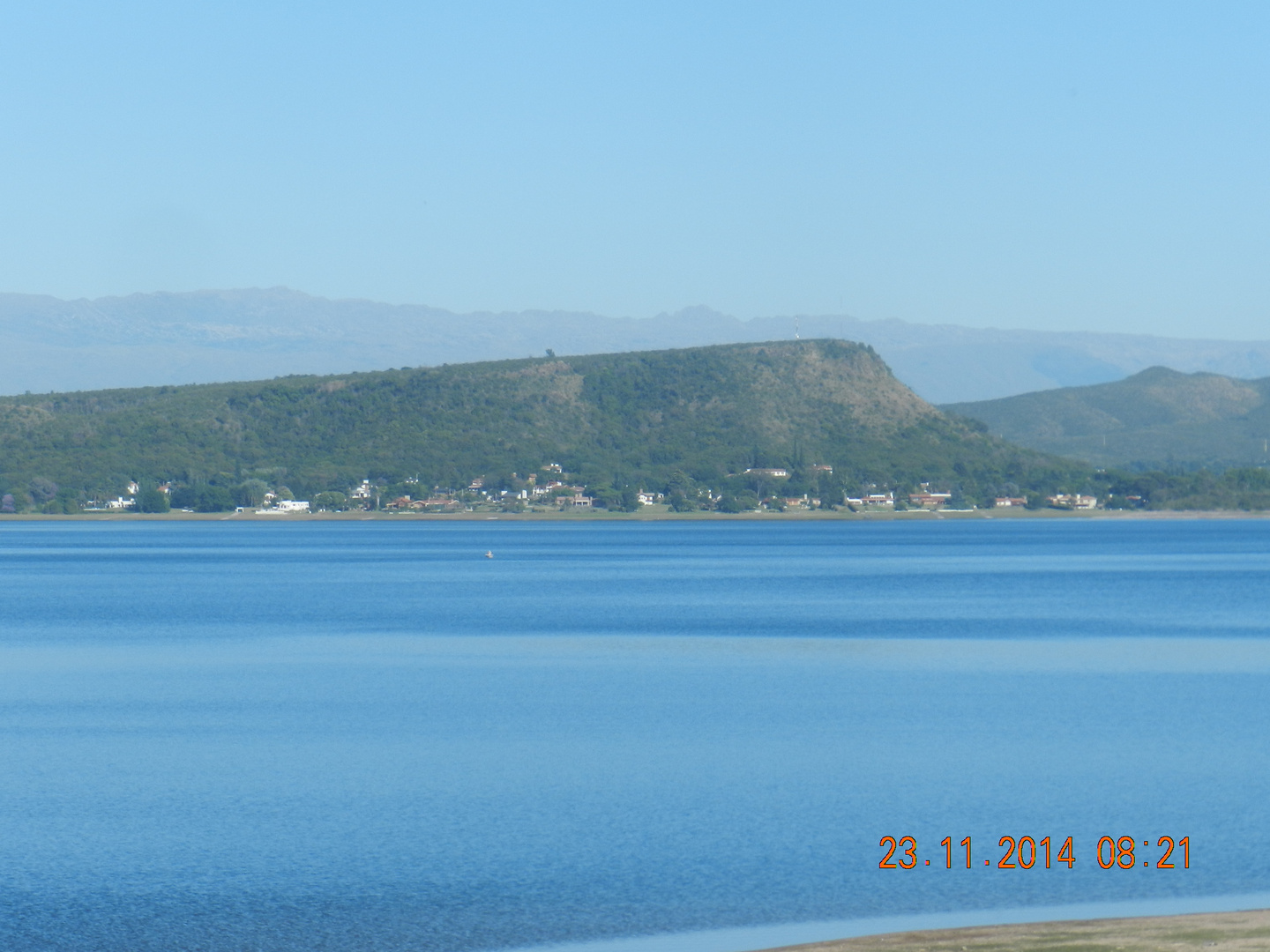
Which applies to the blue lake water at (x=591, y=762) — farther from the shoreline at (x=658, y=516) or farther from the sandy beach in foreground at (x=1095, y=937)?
the shoreline at (x=658, y=516)

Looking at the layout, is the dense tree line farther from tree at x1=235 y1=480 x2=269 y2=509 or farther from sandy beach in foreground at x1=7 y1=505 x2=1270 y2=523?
sandy beach in foreground at x1=7 y1=505 x2=1270 y2=523

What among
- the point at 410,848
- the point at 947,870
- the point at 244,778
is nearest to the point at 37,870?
the point at 410,848

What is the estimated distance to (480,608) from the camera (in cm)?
5822

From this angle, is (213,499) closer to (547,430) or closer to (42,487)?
(42,487)

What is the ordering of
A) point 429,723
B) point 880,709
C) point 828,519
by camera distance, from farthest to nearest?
point 828,519, point 880,709, point 429,723

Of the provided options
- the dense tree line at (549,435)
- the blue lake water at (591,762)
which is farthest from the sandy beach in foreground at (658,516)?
the blue lake water at (591,762)

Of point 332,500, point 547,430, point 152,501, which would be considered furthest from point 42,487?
point 547,430

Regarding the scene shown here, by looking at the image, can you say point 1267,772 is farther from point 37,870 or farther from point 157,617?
point 157,617

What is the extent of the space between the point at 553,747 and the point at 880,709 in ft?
25.5

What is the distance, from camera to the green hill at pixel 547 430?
167000mm

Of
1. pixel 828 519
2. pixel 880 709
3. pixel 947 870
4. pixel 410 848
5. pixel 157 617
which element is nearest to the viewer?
pixel 947 870

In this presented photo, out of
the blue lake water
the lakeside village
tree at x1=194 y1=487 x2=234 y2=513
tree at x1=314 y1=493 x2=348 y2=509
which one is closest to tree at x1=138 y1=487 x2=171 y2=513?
the lakeside village
